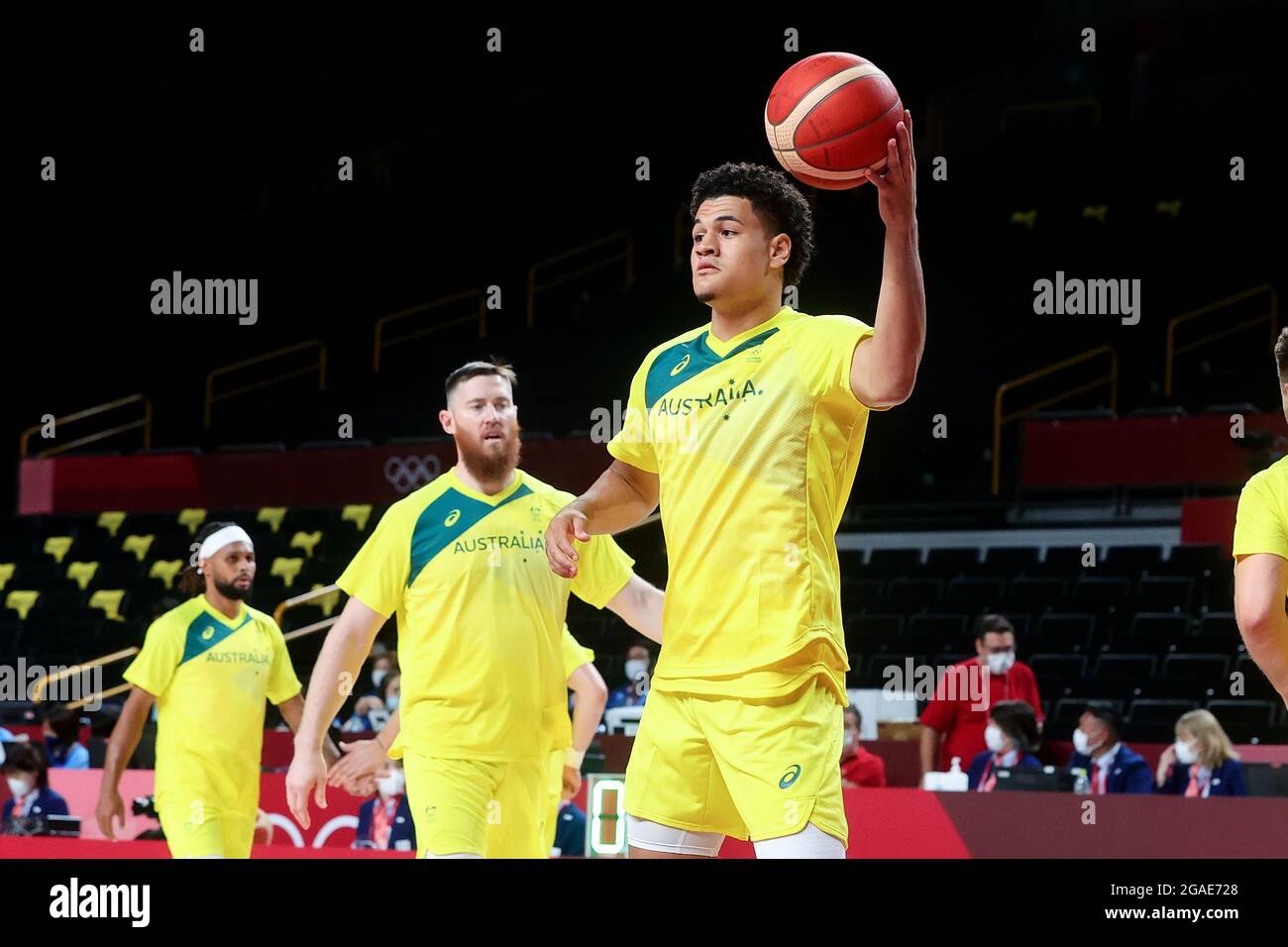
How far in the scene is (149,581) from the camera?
17016 millimetres

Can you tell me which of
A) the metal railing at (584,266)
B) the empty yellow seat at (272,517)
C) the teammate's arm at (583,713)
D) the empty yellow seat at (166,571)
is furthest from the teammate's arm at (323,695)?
the metal railing at (584,266)

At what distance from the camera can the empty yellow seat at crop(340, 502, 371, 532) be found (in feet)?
56.2

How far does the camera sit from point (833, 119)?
4.16 m

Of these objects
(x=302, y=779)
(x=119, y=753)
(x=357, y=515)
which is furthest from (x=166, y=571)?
(x=302, y=779)

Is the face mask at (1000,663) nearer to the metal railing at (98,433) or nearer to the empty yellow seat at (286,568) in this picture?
the empty yellow seat at (286,568)

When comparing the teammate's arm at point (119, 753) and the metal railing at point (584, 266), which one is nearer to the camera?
the teammate's arm at point (119, 753)

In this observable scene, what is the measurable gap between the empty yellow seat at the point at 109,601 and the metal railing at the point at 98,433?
3.16 meters

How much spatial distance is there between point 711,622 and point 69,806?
823cm

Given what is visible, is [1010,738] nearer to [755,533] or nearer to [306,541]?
[755,533]

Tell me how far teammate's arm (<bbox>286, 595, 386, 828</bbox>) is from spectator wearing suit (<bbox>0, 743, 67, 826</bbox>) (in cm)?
551

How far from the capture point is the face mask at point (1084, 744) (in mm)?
9766

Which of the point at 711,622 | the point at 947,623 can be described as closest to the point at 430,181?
the point at 947,623

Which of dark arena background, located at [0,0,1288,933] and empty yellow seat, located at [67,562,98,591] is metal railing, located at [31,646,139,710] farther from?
empty yellow seat, located at [67,562,98,591]

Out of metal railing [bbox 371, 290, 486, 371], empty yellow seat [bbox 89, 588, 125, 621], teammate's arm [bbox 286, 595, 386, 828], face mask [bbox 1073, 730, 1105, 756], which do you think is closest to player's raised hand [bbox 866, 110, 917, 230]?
teammate's arm [bbox 286, 595, 386, 828]
